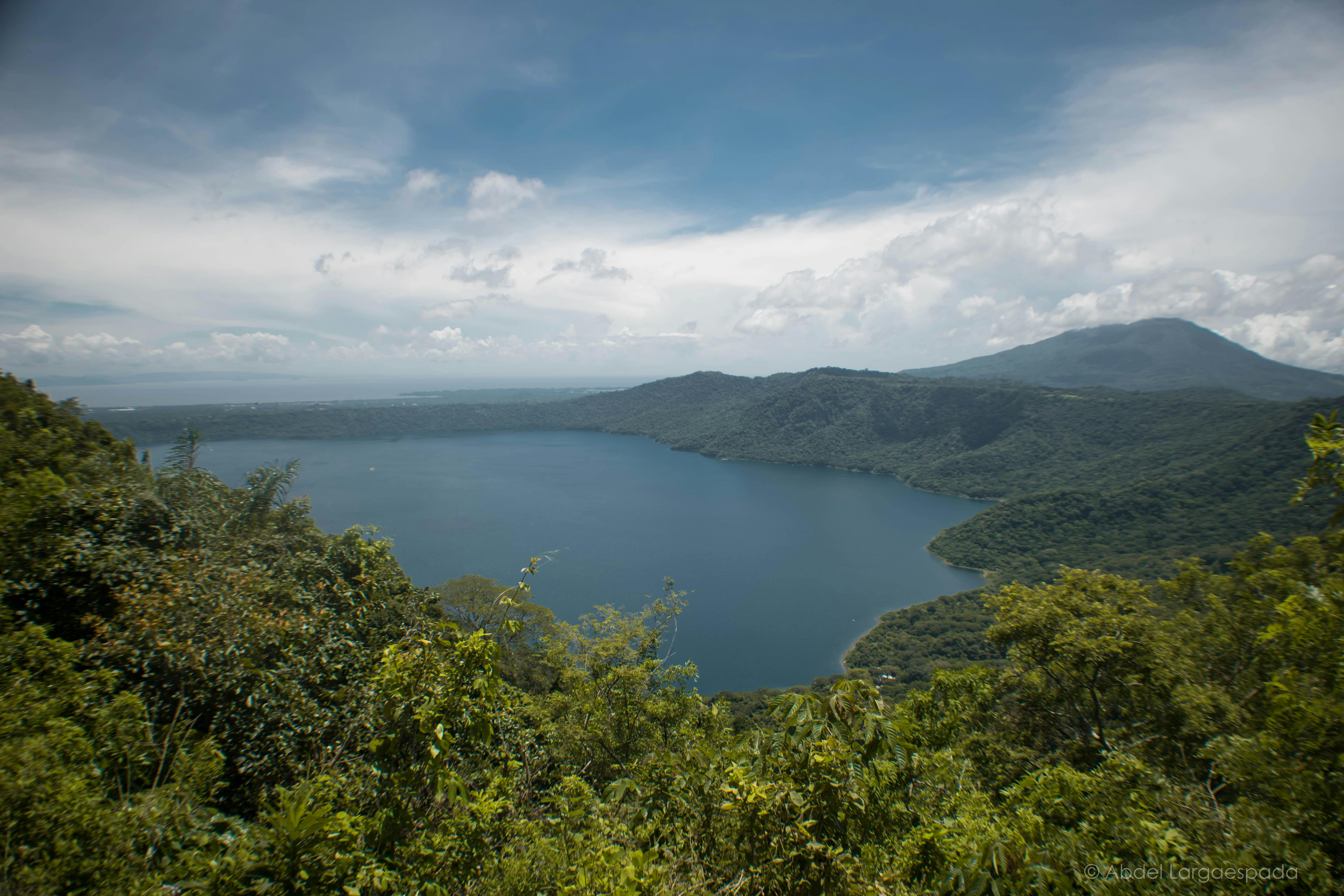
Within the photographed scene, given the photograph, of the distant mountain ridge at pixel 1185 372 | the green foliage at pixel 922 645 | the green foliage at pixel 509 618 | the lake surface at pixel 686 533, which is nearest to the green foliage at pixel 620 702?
the green foliage at pixel 509 618

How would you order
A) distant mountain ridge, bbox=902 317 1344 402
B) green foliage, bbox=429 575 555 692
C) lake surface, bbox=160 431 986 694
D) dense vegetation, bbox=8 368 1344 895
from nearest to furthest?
dense vegetation, bbox=8 368 1344 895
green foliage, bbox=429 575 555 692
lake surface, bbox=160 431 986 694
distant mountain ridge, bbox=902 317 1344 402

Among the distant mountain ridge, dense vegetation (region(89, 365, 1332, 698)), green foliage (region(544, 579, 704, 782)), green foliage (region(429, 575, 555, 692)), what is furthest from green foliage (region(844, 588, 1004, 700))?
the distant mountain ridge

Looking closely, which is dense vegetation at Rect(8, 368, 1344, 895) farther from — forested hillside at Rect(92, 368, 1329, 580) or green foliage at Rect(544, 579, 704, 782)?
forested hillside at Rect(92, 368, 1329, 580)

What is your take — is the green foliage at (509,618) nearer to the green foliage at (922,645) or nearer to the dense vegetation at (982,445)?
the dense vegetation at (982,445)

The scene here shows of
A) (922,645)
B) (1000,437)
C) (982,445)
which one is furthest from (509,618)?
(1000,437)

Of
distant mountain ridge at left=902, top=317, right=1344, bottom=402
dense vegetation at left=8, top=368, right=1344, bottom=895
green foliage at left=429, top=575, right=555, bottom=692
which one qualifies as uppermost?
distant mountain ridge at left=902, top=317, right=1344, bottom=402

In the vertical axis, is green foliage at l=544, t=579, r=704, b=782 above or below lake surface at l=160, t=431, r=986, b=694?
above
